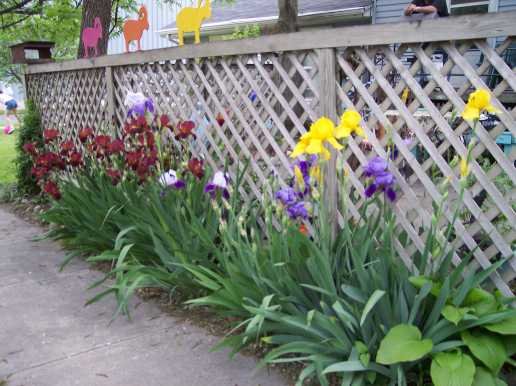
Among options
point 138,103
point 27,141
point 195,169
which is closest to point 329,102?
point 195,169

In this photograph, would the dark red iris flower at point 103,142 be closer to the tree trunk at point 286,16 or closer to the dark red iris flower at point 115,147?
the dark red iris flower at point 115,147

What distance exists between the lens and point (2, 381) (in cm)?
249

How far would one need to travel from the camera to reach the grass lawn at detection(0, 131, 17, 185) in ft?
28.9

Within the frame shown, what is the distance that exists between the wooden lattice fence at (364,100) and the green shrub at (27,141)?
1.96 meters

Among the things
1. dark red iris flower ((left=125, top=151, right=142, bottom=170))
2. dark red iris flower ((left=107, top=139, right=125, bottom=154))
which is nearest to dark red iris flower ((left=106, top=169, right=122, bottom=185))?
dark red iris flower ((left=107, top=139, right=125, bottom=154))

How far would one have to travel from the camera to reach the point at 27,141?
6641 millimetres

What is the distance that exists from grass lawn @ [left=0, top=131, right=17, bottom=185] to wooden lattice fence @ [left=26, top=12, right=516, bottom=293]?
3.70 meters

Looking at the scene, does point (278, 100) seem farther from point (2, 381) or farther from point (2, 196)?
point (2, 196)

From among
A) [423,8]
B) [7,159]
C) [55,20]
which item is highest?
[55,20]

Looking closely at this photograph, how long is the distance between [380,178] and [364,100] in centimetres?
57

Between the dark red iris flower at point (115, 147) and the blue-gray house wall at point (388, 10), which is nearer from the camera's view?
the dark red iris flower at point (115, 147)

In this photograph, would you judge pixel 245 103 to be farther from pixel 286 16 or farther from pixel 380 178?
pixel 286 16

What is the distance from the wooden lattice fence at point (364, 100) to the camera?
93.0 inches

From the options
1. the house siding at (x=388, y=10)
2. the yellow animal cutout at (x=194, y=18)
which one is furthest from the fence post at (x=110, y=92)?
the house siding at (x=388, y=10)
